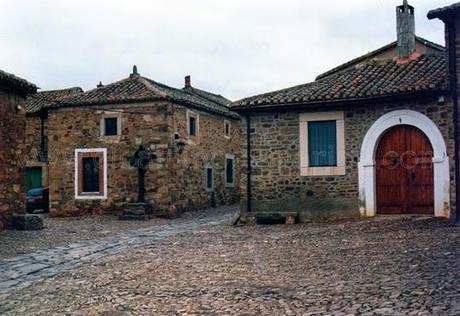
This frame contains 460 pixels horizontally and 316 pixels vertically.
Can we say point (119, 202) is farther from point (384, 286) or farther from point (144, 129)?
point (384, 286)

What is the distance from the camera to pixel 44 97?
96.5 feet

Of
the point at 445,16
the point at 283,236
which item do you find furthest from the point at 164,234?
the point at 445,16

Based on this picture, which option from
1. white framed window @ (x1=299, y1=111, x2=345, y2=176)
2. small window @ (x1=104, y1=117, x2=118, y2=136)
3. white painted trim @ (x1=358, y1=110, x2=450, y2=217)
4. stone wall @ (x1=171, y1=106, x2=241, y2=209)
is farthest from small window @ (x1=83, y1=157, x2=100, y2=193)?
white painted trim @ (x1=358, y1=110, x2=450, y2=217)

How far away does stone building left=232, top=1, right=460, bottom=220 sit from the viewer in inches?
539

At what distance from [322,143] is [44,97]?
19085 millimetres

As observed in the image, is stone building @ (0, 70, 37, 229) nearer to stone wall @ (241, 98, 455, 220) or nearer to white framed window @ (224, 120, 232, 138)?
stone wall @ (241, 98, 455, 220)

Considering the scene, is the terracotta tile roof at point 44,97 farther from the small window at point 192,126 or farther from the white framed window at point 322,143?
the white framed window at point 322,143

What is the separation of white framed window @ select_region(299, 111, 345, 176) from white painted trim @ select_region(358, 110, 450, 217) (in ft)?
2.16

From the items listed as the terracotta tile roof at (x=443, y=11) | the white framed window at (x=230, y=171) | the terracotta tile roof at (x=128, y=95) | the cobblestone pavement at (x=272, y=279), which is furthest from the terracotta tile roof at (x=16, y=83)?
the white framed window at (x=230, y=171)

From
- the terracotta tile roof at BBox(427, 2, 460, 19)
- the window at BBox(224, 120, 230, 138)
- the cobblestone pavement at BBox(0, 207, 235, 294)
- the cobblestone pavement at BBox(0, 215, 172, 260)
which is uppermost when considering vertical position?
the terracotta tile roof at BBox(427, 2, 460, 19)

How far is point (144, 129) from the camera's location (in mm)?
19938

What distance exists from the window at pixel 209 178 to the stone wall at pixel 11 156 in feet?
30.6

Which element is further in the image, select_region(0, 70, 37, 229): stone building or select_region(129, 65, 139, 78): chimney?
select_region(129, 65, 139, 78): chimney

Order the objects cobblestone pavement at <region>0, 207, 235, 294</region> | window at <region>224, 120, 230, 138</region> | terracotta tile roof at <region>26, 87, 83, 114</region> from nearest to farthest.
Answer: cobblestone pavement at <region>0, 207, 235, 294</region>
window at <region>224, 120, 230, 138</region>
terracotta tile roof at <region>26, 87, 83, 114</region>
